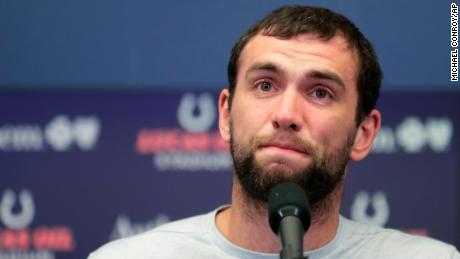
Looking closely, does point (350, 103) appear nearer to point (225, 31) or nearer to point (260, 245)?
point (260, 245)

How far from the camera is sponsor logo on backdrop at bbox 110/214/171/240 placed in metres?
2.50

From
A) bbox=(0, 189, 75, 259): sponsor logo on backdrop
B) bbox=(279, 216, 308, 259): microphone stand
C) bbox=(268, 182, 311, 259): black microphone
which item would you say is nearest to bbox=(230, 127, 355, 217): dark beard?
bbox=(268, 182, 311, 259): black microphone

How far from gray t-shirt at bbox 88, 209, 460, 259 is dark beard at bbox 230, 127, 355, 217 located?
0.10m

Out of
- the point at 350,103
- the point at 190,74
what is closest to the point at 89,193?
the point at 190,74

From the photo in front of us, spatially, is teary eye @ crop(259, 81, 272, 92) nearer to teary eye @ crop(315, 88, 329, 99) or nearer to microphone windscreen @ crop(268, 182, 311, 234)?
teary eye @ crop(315, 88, 329, 99)

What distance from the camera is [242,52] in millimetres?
1891

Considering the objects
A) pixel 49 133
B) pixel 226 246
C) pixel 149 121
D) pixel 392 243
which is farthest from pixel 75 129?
pixel 392 243

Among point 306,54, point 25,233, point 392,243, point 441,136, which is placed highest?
point 306,54

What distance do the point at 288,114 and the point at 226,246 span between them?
1.22 feet

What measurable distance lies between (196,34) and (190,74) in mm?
136

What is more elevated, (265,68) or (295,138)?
→ (265,68)

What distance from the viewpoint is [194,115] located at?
98.7 inches

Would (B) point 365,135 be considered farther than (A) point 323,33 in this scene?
Yes

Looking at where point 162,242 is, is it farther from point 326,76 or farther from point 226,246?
point 326,76
